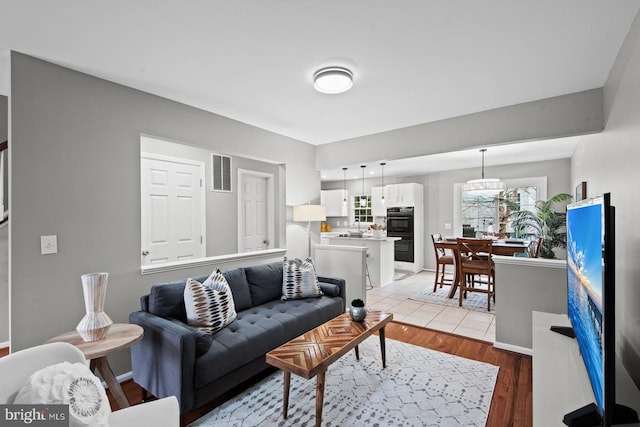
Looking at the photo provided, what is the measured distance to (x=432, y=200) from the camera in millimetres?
7215

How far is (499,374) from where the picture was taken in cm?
260

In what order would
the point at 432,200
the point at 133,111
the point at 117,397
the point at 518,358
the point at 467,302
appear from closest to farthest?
the point at 117,397, the point at 133,111, the point at 518,358, the point at 467,302, the point at 432,200

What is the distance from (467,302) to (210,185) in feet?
14.1

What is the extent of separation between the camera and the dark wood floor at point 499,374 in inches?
81.0

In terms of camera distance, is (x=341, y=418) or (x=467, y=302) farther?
(x=467, y=302)

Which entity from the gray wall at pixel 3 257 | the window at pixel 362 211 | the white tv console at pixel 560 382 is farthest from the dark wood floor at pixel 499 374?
the window at pixel 362 211

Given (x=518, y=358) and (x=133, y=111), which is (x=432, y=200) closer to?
(x=518, y=358)

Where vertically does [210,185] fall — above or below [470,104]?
below

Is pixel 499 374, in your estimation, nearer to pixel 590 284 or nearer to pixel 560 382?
pixel 560 382

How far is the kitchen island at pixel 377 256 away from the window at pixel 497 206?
1984 millimetres

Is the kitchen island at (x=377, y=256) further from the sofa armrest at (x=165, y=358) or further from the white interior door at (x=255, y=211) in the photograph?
the sofa armrest at (x=165, y=358)

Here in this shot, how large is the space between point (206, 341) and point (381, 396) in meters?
1.35

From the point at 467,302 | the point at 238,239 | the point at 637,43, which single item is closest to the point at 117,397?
the point at 238,239

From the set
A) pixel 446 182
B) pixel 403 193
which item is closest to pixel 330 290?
pixel 403 193
